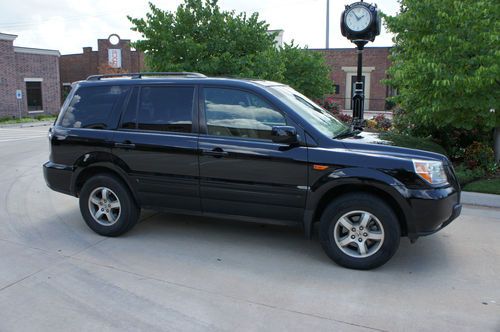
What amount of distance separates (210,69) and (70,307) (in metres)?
7.11

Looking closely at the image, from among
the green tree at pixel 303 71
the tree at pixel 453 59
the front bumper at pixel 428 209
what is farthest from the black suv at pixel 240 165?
the green tree at pixel 303 71

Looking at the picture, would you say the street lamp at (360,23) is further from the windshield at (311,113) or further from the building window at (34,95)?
the building window at (34,95)

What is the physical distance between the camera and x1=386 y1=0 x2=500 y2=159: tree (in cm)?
713

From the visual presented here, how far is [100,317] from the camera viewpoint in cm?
372

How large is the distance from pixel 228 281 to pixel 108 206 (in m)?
2.02

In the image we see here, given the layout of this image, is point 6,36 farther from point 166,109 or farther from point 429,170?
point 429,170

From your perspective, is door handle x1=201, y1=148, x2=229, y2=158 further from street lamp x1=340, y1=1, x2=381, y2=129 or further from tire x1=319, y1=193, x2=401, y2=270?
street lamp x1=340, y1=1, x2=381, y2=129

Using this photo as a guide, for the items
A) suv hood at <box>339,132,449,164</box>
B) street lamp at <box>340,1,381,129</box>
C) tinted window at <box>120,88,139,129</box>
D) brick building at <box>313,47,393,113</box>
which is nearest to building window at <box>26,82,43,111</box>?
brick building at <box>313,47,393,113</box>

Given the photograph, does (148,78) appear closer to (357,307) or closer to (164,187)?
(164,187)

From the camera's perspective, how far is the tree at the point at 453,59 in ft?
23.4

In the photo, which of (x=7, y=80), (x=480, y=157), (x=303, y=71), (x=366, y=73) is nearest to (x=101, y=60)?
(x=7, y=80)

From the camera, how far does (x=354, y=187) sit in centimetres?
462

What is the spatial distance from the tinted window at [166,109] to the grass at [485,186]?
4759 millimetres

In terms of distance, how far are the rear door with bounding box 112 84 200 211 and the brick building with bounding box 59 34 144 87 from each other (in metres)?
35.4
